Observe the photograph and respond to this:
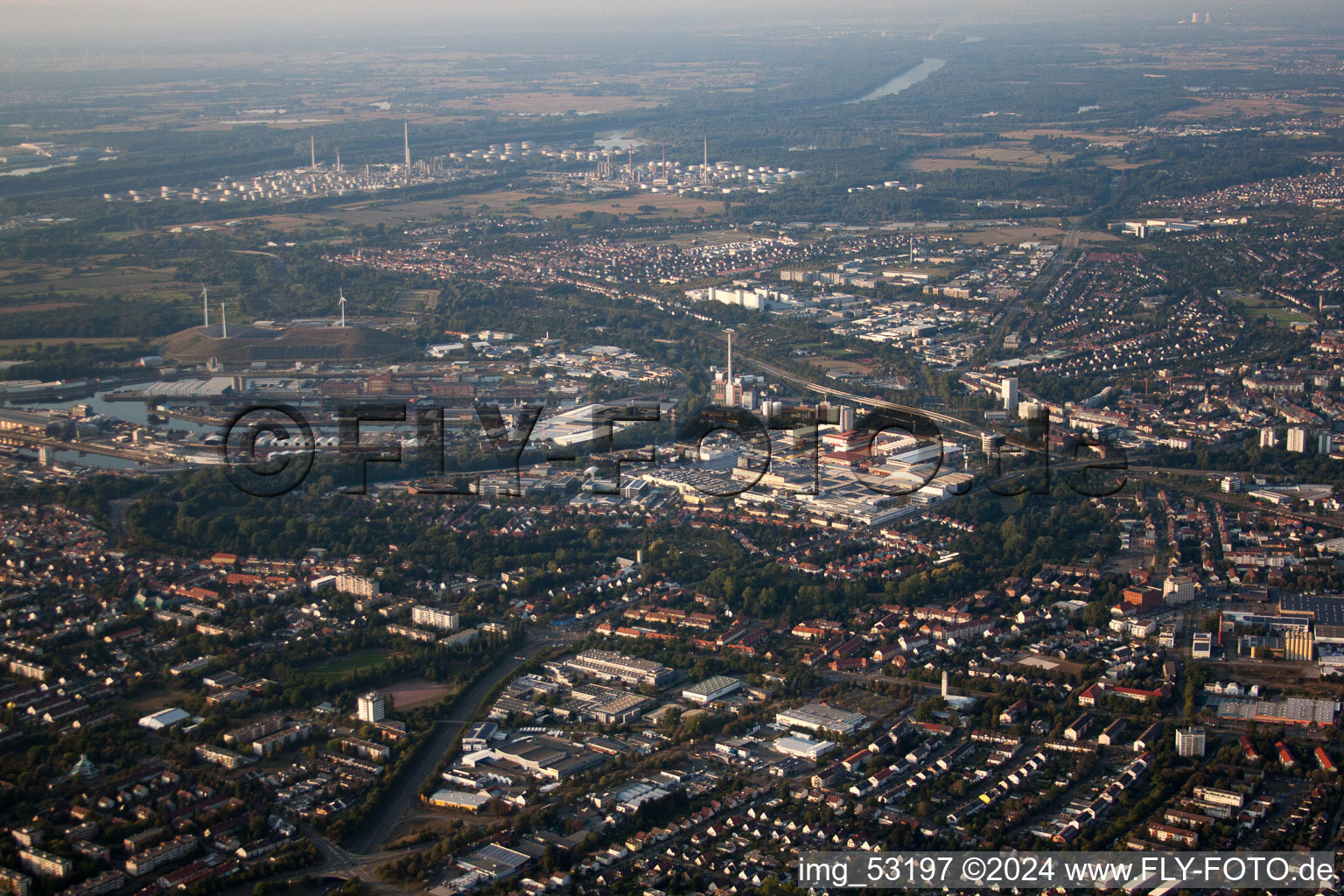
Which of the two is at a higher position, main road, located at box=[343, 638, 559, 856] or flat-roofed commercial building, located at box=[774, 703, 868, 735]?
flat-roofed commercial building, located at box=[774, 703, 868, 735]

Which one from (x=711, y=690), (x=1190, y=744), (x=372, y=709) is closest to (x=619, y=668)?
(x=711, y=690)

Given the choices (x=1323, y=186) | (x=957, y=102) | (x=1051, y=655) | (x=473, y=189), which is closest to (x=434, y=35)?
(x=957, y=102)

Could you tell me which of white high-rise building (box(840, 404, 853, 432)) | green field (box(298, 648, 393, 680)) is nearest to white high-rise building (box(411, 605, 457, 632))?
green field (box(298, 648, 393, 680))

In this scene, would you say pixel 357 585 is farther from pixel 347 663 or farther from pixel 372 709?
pixel 372 709

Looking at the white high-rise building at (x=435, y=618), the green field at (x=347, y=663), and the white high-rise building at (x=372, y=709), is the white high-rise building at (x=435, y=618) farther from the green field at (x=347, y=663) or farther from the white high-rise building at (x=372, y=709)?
the white high-rise building at (x=372, y=709)

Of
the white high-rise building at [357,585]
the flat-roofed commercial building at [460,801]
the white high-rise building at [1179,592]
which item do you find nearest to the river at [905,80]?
the white high-rise building at [1179,592]

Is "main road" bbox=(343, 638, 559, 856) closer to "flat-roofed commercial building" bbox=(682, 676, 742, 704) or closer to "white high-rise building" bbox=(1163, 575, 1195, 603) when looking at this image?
"flat-roofed commercial building" bbox=(682, 676, 742, 704)
